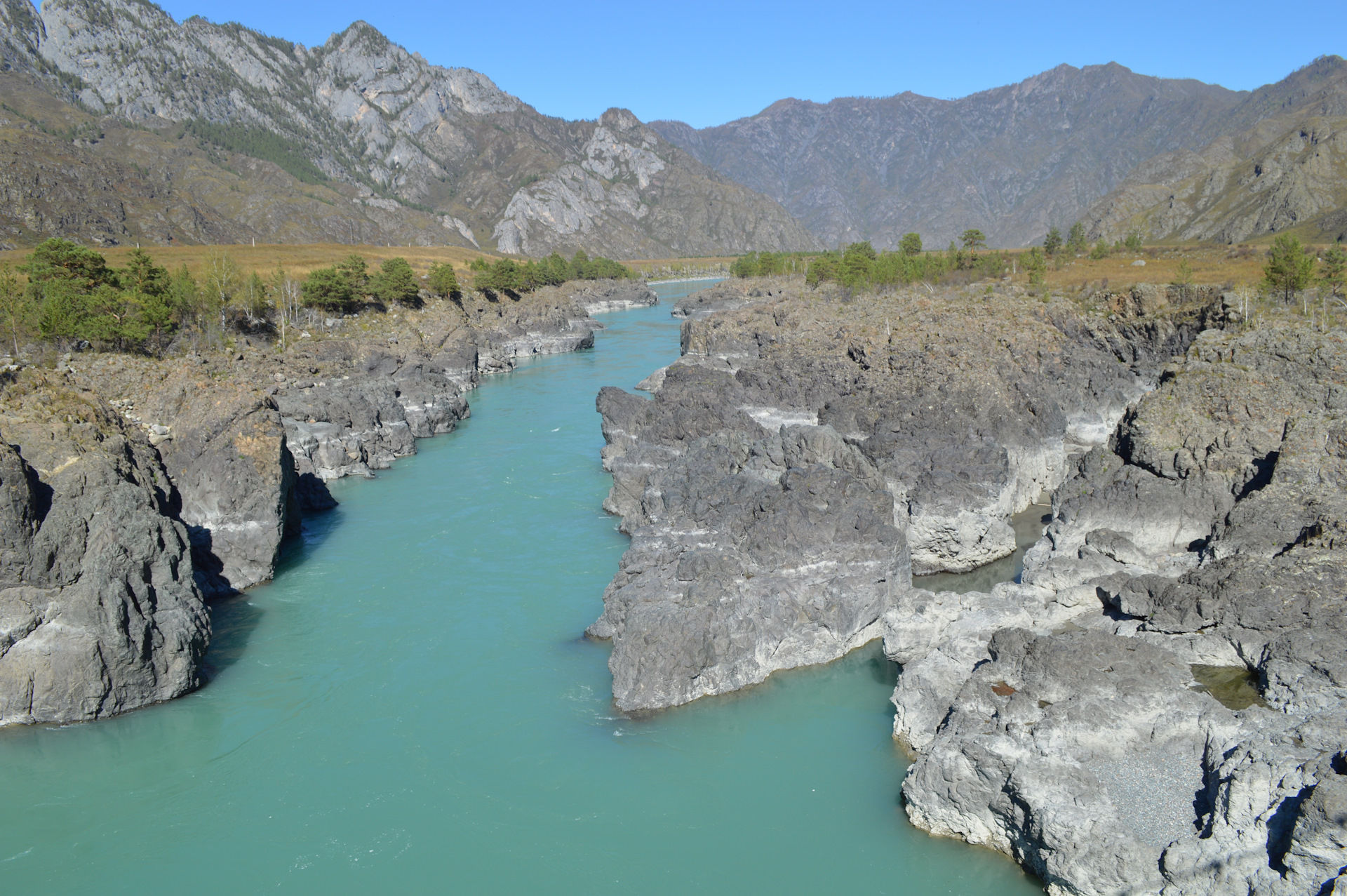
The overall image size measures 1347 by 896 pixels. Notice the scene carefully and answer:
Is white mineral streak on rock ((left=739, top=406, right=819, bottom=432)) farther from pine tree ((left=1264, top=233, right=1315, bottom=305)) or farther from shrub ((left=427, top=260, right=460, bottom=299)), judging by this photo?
shrub ((left=427, top=260, right=460, bottom=299))

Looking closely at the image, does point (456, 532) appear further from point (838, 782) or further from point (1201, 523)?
point (1201, 523)

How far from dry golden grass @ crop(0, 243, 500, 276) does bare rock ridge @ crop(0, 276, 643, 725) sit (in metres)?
52.6

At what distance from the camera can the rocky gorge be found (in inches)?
528

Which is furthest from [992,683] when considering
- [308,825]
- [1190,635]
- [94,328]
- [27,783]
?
[94,328]

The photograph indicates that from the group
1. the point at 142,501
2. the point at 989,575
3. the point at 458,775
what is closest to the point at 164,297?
the point at 142,501

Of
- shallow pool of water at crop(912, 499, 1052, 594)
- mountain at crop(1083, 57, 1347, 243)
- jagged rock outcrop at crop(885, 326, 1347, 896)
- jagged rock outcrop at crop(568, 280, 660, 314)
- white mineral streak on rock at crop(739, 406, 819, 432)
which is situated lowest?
shallow pool of water at crop(912, 499, 1052, 594)

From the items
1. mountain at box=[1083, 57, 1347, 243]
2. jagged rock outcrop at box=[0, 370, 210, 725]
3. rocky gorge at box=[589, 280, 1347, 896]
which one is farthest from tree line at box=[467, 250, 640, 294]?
mountain at box=[1083, 57, 1347, 243]

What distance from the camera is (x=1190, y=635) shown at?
1723 cm

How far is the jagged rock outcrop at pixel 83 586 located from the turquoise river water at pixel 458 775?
2.93 feet

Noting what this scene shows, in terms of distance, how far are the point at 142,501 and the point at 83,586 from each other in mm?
2914

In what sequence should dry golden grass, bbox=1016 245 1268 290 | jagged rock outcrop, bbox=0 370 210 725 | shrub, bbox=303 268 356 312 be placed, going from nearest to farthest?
jagged rock outcrop, bbox=0 370 210 725 → dry golden grass, bbox=1016 245 1268 290 → shrub, bbox=303 268 356 312

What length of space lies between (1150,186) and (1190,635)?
21350 centimetres

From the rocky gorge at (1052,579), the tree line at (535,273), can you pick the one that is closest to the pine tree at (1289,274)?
the rocky gorge at (1052,579)

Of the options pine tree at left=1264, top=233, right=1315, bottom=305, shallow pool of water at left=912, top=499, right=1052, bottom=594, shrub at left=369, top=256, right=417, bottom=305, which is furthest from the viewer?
shrub at left=369, top=256, right=417, bottom=305
